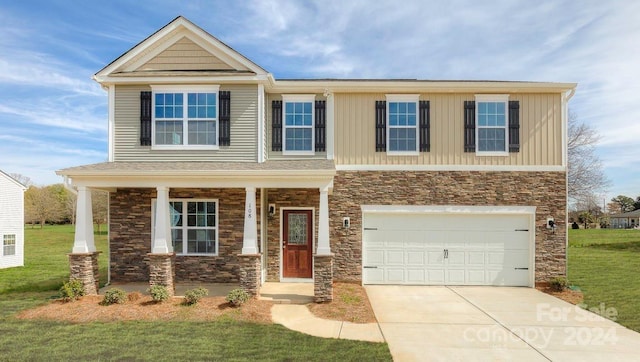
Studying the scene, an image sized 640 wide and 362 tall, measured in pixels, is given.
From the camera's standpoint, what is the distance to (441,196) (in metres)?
12.2

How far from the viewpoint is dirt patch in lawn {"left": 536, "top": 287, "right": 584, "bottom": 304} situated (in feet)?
34.6

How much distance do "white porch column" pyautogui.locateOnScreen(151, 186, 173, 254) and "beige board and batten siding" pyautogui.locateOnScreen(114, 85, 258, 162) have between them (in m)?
1.64

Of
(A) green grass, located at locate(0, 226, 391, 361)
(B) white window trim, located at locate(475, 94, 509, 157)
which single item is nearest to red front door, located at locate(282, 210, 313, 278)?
(A) green grass, located at locate(0, 226, 391, 361)

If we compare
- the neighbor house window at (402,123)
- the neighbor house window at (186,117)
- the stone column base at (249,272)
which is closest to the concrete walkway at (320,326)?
the stone column base at (249,272)

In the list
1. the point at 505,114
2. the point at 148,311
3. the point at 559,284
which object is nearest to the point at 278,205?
the point at 148,311

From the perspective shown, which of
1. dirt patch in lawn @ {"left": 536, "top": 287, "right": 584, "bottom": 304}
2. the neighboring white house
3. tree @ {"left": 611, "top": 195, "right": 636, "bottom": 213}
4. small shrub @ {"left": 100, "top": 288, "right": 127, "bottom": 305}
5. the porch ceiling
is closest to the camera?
small shrub @ {"left": 100, "top": 288, "right": 127, "bottom": 305}

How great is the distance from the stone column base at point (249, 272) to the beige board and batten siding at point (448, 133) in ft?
13.7

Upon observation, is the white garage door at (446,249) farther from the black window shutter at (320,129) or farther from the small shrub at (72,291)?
the small shrub at (72,291)

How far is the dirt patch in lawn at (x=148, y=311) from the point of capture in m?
8.53

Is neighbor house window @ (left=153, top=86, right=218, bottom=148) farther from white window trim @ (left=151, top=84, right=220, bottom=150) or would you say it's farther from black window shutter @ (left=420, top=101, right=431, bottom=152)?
black window shutter @ (left=420, top=101, right=431, bottom=152)

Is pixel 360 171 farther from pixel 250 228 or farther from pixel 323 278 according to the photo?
pixel 250 228

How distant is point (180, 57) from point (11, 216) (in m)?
13.5

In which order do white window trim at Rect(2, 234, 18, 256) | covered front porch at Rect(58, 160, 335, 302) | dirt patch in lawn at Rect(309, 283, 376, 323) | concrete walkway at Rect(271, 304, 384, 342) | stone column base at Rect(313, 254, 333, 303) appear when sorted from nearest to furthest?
concrete walkway at Rect(271, 304, 384, 342)
dirt patch in lawn at Rect(309, 283, 376, 323)
stone column base at Rect(313, 254, 333, 303)
covered front porch at Rect(58, 160, 335, 302)
white window trim at Rect(2, 234, 18, 256)

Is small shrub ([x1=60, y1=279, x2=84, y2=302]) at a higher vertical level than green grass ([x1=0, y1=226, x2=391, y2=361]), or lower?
→ higher
